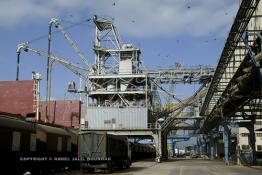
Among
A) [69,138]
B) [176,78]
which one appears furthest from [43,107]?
[69,138]

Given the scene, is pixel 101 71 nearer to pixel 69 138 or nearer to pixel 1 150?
pixel 69 138

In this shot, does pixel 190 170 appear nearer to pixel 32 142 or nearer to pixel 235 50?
pixel 235 50

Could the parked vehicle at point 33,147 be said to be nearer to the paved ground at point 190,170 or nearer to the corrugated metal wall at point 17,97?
the paved ground at point 190,170

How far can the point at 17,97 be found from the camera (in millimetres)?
56750

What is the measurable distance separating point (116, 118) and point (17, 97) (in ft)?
55.9

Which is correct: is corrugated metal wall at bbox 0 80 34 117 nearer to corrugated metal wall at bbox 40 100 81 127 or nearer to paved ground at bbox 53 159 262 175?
corrugated metal wall at bbox 40 100 81 127

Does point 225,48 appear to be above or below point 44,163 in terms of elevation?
above

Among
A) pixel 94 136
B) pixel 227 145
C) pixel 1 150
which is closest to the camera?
pixel 1 150

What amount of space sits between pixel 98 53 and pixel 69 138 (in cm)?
4321

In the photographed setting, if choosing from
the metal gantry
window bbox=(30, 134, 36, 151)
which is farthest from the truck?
the metal gantry

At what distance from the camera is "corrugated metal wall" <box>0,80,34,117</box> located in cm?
5622

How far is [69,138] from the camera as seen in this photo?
118 feet

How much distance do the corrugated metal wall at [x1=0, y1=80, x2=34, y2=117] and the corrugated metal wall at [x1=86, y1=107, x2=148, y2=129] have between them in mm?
13583

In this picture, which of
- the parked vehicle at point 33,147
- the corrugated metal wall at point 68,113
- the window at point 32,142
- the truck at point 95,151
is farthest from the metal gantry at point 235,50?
the corrugated metal wall at point 68,113
